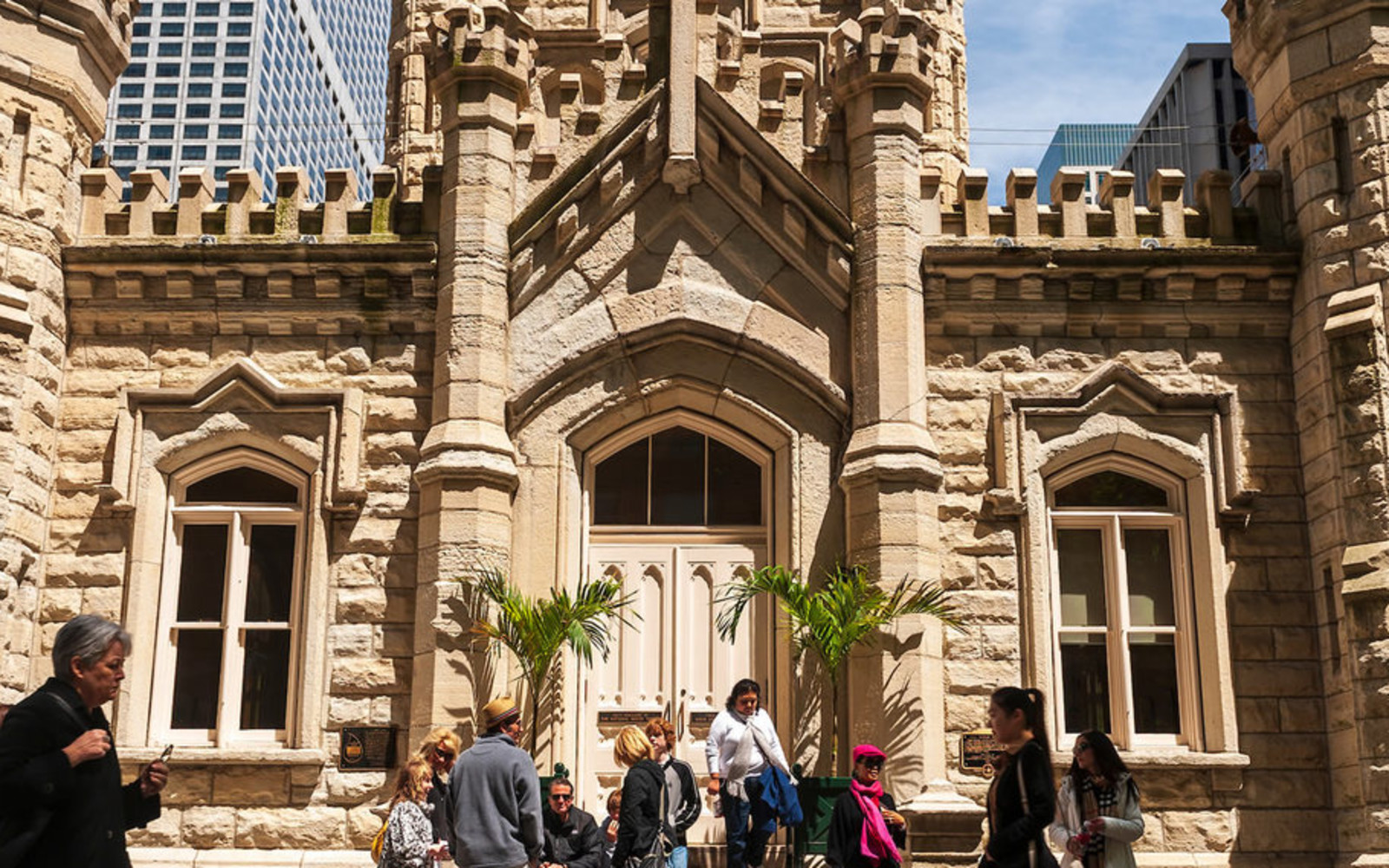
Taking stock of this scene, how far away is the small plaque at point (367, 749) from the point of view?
12062 millimetres

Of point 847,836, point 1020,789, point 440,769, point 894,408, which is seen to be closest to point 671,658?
point 894,408

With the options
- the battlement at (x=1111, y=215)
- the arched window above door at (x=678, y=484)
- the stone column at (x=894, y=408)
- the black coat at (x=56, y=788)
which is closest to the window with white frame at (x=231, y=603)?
the arched window above door at (x=678, y=484)

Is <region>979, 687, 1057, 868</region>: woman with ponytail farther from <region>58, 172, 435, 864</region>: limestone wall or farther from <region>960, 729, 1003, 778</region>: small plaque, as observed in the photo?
<region>58, 172, 435, 864</region>: limestone wall

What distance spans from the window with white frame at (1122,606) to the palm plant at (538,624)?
3857mm

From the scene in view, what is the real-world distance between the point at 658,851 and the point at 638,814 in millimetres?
314

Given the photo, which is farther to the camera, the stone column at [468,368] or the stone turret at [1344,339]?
the stone column at [468,368]

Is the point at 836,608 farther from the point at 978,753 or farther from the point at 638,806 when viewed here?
the point at 638,806

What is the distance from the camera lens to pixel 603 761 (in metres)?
12.5

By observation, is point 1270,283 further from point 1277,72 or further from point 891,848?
point 891,848

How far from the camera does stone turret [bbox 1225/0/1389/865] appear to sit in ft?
37.6

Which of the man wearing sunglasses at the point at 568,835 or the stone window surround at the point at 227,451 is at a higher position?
the stone window surround at the point at 227,451

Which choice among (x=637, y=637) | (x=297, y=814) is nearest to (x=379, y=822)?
(x=297, y=814)

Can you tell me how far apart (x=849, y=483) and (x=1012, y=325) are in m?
2.17

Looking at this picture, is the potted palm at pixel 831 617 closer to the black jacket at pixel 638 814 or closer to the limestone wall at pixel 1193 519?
the limestone wall at pixel 1193 519
